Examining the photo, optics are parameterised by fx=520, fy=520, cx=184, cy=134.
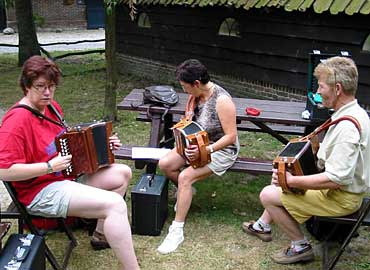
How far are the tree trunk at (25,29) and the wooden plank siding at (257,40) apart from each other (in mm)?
3156

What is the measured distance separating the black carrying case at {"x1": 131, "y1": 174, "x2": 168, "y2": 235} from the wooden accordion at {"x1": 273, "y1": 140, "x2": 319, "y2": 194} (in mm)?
1154

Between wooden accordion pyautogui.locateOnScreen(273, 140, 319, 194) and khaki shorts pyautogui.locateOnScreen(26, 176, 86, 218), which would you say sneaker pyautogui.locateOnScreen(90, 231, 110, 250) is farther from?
wooden accordion pyautogui.locateOnScreen(273, 140, 319, 194)

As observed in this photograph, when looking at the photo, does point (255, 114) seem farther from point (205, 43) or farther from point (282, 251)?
point (205, 43)

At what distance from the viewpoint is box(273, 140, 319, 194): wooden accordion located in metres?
3.28

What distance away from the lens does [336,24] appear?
7219 mm

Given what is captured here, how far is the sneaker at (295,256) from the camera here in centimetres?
378

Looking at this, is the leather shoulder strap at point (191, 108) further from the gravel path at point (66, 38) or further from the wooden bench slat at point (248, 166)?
the gravel path at point (66, 38)

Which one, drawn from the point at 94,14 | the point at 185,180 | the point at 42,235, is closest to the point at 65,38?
the point at 94,14

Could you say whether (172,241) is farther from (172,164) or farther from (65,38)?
(65,38)

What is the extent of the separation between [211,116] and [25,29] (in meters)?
10.4

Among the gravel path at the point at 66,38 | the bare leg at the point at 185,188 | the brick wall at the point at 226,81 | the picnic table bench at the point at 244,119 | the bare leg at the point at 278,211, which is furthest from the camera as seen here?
the gravel path at the point at 66,38

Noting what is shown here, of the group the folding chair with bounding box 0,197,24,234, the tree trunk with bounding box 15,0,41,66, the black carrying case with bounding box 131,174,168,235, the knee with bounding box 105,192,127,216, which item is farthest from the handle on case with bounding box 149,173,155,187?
the tree trunk with bounding box 15,0,41,66

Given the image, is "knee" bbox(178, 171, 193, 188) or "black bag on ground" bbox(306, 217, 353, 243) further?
"knee" bbox(178, 171, 193, 188)

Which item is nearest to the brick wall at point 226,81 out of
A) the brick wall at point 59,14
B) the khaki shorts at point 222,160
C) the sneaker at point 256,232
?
the khaki shorts at point 222,160
